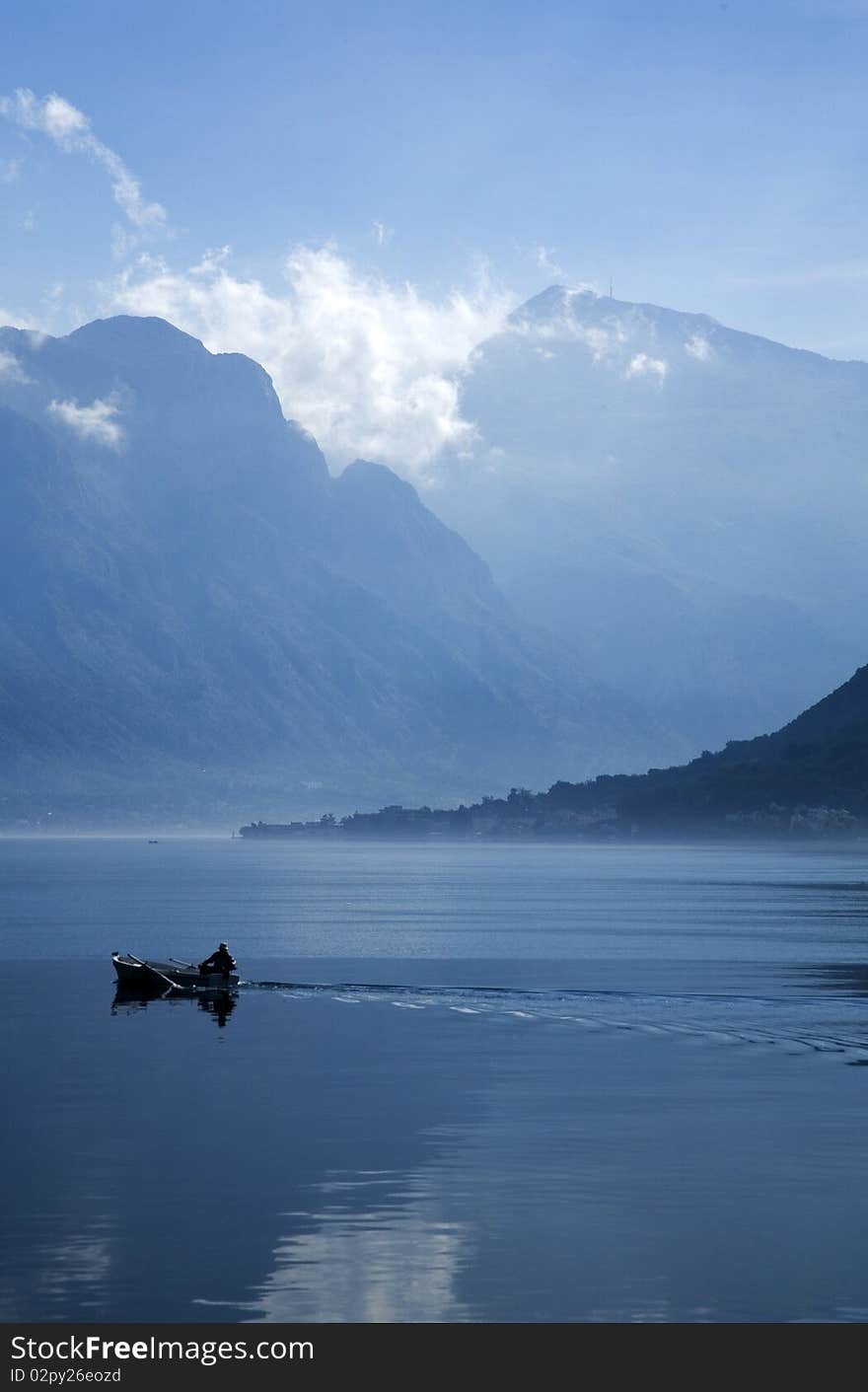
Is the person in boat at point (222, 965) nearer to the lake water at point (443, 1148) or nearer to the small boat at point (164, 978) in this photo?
the small boat at point (164, 978)

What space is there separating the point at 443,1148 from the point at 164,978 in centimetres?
4784

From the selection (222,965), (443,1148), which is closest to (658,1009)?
(222,965)

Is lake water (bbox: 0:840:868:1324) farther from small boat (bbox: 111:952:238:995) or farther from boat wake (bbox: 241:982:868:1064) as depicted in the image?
small boat (bbox: 111:952:238:995)

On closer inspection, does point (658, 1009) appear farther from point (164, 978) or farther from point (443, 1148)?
point (443, 1148)

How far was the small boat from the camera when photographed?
9319 centimetres

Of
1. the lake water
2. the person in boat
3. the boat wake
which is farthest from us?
the person in boat

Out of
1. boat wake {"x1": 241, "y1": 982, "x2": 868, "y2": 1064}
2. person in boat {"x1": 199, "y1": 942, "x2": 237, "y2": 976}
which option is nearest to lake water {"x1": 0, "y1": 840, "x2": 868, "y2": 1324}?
→ boat wake {"x1": 241, "y1": 982, "x2": 868, "y2": 1064}

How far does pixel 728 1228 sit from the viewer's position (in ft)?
125

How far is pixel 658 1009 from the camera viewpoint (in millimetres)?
84500

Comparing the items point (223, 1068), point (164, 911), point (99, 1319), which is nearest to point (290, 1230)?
point (99, 1319)

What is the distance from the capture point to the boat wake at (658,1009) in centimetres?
7281

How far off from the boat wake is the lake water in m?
0.35

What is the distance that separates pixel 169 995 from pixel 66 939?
1779 inches

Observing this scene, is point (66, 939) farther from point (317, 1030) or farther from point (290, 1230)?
point (290, 1230)
